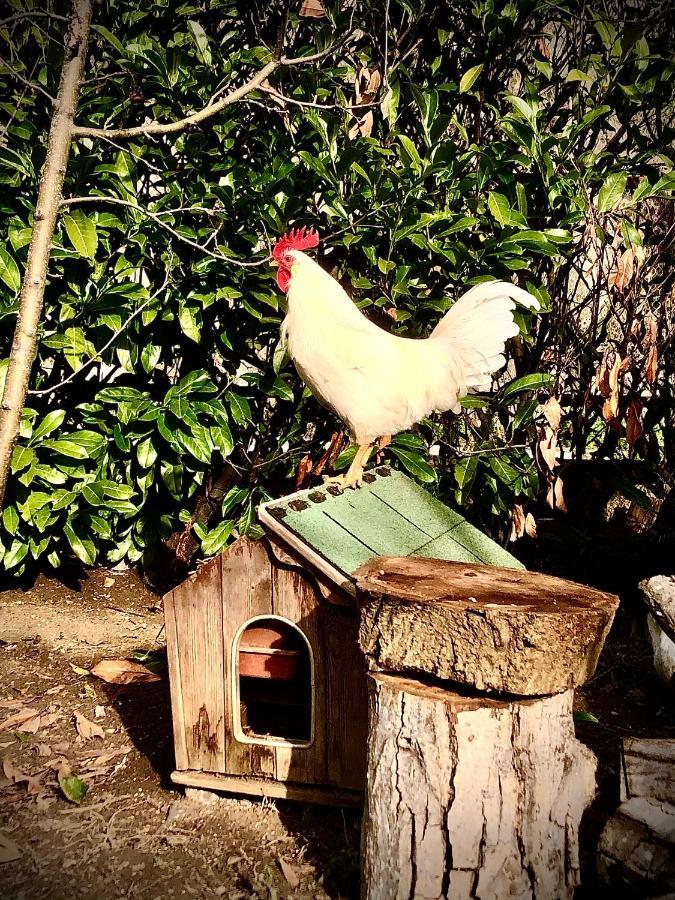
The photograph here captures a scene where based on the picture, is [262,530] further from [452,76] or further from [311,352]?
[452,76]

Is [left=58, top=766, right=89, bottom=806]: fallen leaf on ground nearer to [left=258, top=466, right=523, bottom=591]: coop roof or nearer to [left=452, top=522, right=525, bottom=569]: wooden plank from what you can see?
[left=258, top=466, right=523, bottom=591]: coop roof

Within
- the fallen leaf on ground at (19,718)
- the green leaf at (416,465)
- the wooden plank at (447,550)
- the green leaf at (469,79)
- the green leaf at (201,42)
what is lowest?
the fallen leaf on ground at (19,718)

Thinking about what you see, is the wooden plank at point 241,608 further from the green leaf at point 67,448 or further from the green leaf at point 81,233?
the green leaf at point 81,233

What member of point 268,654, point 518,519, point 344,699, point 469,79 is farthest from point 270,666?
point 469,79

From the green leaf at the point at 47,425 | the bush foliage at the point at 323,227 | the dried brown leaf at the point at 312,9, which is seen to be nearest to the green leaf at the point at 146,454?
the bush foliage at the point at 323,227

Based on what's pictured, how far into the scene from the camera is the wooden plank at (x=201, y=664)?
116 inches

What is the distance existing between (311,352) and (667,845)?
7.06 ft

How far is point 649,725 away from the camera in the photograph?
3719 millimetres

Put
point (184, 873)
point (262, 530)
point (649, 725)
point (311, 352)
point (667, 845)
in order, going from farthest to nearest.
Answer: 1. point (649, 725)
2. point (311, 352)
3. point (262, 530)
4. point (184, 873)
5. point (667, 845)

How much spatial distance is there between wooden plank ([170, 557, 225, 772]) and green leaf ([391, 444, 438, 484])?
142 cm

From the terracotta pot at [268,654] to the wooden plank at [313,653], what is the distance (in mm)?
202

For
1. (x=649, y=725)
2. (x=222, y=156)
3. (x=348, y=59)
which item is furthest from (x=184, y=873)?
(x=348, y=59)

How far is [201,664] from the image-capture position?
9.77 ft

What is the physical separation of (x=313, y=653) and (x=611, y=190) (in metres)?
2.73
